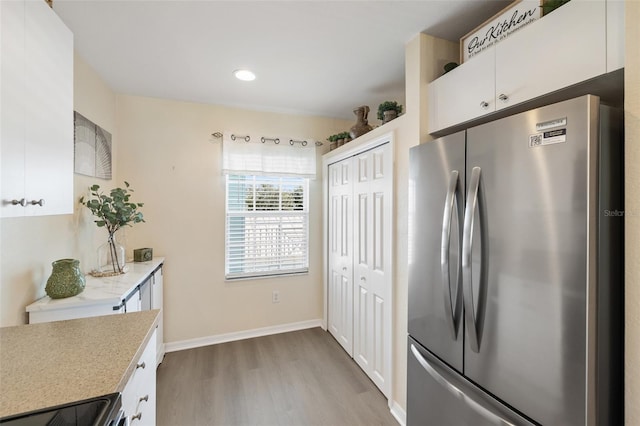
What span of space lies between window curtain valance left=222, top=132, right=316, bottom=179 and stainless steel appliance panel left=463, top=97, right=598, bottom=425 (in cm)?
219

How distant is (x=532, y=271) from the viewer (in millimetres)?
976

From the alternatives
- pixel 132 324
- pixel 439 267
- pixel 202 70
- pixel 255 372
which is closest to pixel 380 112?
pixel 439 267

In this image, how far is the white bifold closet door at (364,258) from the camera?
208cm

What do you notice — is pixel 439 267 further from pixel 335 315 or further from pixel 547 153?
pixel 335 315

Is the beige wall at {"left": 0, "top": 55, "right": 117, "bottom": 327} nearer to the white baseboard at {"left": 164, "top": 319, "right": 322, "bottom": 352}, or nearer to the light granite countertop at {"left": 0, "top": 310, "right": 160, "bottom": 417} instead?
the light granite countertop at {"left": 0, "top": 310, "right": 160, "bottom": 417}

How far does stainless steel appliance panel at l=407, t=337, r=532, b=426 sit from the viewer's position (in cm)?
108

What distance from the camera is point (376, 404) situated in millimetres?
2037

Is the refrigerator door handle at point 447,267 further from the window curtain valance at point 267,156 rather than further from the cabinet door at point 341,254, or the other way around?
the window curtain valance at point 267,156

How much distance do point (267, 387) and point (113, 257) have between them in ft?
5.13

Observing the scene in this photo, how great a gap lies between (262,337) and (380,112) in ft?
8.46

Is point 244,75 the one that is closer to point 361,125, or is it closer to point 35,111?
point 361,125

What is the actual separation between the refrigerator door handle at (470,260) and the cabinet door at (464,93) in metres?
0.47

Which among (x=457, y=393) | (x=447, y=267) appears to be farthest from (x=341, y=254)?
(x=457, y=393)

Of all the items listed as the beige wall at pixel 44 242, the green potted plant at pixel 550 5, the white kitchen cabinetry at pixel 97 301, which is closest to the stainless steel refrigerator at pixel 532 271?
the green potted plant at pixel 550 5
